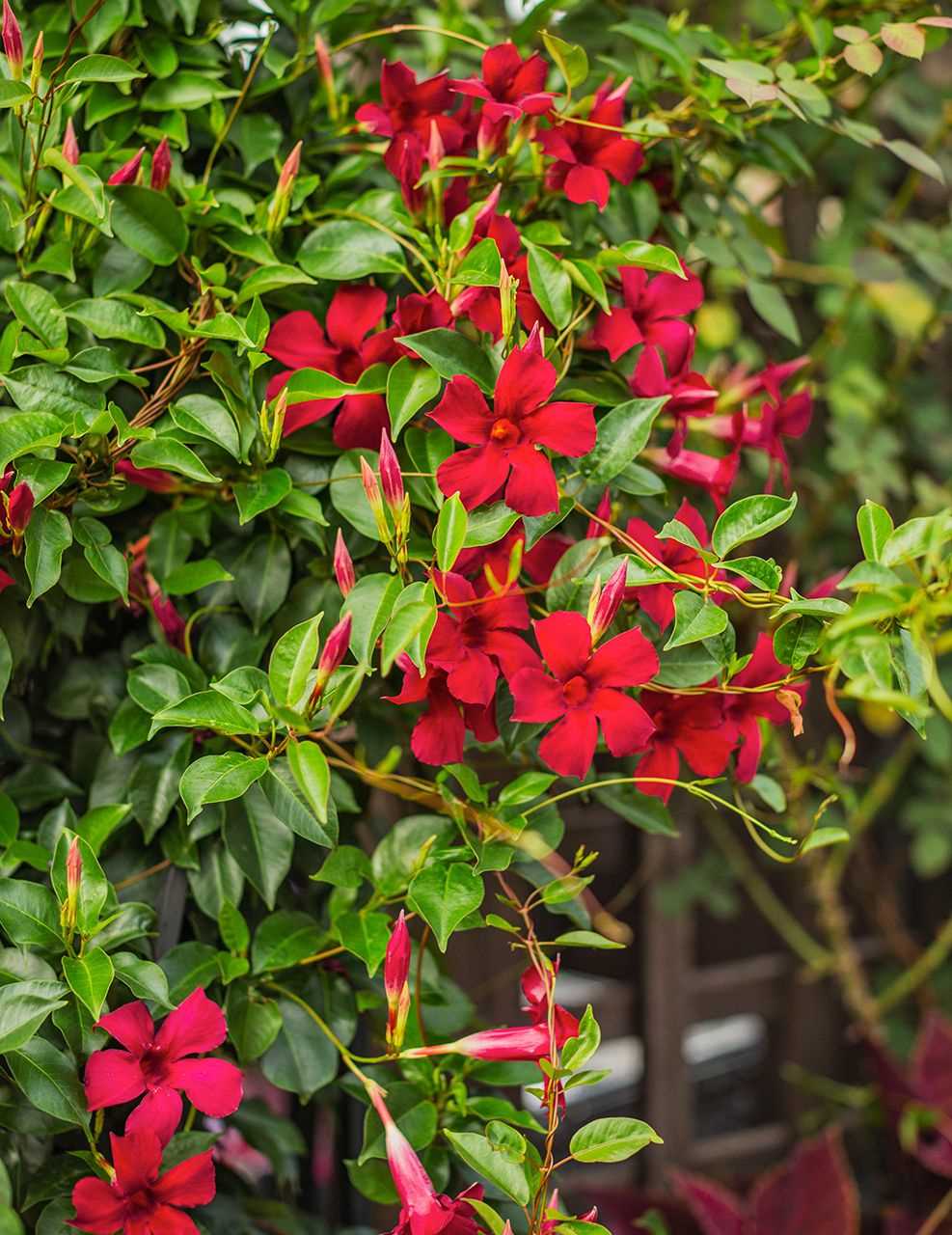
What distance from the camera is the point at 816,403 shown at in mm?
1555

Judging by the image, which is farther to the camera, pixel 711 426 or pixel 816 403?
pixel 816 403

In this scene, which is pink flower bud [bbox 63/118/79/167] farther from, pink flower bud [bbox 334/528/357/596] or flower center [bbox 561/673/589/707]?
flower center [bbox 561/673/589/707]

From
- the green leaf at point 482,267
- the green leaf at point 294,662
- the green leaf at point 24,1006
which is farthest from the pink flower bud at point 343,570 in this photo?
the green leaf at point 24,1006

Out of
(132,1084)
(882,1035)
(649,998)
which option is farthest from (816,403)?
(132,1084)

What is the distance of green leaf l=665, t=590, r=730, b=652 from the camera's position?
0.53 meters

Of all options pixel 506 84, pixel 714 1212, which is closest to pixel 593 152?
pixel 506 84

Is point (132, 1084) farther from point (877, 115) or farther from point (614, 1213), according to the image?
point (877, 115)

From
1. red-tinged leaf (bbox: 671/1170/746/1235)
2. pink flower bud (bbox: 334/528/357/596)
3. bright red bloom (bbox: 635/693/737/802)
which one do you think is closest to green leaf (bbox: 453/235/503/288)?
pink flower bud (bbox: 334/528/357/596)

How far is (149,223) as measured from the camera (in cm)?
64

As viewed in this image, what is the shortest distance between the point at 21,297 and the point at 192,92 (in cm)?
19

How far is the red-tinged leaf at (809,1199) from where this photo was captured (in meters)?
1.09

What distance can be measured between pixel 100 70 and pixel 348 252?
6.3 inches

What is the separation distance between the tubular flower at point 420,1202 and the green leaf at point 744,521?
33cm

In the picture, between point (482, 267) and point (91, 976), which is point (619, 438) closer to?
point (482, 267)
